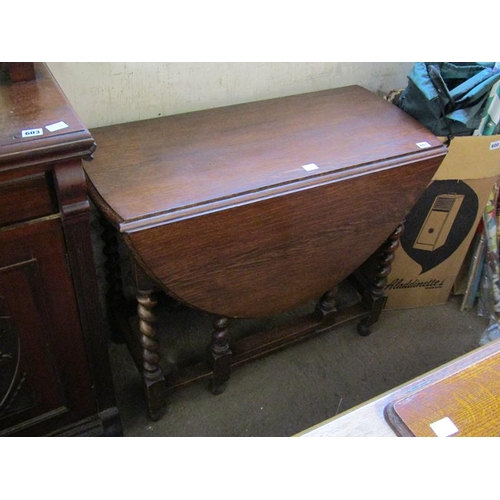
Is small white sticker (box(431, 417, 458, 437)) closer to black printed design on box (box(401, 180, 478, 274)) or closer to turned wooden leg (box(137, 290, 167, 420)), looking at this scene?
turned wooden leg (box(137, 290, 167, 420))

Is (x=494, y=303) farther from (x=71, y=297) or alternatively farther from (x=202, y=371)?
(x=71, y=297)

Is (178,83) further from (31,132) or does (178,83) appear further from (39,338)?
(39,338)

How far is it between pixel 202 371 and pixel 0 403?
0.58m

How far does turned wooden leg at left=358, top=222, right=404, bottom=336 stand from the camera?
64.3 inches

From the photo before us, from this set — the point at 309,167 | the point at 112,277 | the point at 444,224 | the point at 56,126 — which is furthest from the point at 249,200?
the point at 444,224

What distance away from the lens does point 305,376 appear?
173cm

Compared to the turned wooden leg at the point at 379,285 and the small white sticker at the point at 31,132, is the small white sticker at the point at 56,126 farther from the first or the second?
the turned wooden leg at the point at 379,285

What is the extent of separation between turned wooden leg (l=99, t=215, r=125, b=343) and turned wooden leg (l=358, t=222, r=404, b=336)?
2.73 ft

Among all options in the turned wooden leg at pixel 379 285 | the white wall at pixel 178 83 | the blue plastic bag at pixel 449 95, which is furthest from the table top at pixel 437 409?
the white wall at pixel 178 83

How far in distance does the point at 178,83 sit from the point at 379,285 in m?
0.92

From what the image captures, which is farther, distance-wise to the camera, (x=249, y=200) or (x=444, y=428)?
(x=249, y=200)

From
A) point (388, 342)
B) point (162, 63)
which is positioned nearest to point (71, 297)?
point (162, 63)

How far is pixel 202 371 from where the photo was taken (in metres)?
1.58

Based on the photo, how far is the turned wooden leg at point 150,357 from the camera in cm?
129
